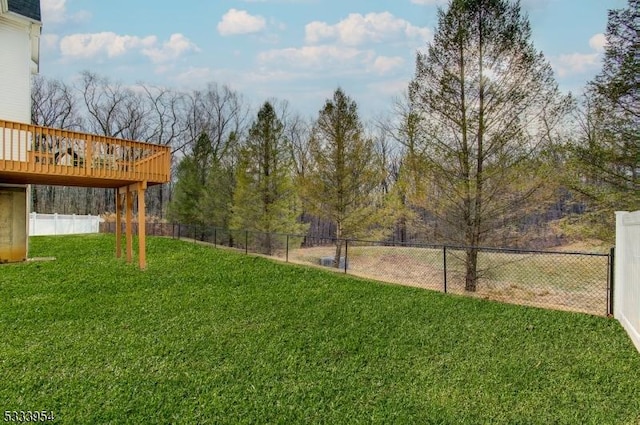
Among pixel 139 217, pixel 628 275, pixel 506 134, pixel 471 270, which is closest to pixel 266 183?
pixel 139 217

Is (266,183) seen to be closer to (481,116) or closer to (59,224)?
(481,116)

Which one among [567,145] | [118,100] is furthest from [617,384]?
[118,100]

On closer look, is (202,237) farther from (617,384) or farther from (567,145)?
(617,384)

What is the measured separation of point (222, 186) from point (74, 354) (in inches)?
584

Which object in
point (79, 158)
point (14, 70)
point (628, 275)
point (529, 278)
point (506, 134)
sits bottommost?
point (529, 278)

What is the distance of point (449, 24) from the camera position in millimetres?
9242

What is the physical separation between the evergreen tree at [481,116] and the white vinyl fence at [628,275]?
3659 millimetres

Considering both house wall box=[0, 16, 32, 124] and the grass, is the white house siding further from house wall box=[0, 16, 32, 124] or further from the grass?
the grass

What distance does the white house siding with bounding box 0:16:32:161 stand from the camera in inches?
346

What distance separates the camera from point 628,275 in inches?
180

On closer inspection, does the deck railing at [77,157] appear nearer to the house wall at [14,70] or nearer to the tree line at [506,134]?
the house wall at [14,70]

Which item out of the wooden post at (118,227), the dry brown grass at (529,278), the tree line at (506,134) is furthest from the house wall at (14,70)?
the tree line at (506,134)

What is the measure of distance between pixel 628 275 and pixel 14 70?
12.8m

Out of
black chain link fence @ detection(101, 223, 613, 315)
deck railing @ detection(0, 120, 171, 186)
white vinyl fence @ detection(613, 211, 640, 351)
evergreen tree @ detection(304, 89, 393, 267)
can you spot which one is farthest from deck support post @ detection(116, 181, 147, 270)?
white vinyl fence @ detection(613, 211, 640, 351)
